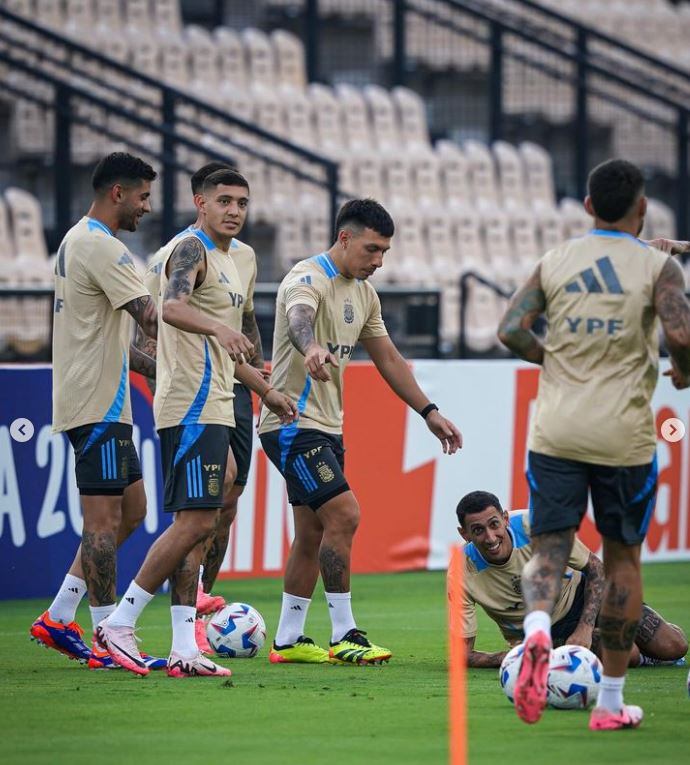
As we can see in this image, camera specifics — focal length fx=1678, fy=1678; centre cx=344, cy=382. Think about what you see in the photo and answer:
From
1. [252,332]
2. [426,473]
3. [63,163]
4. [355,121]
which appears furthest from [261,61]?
[252,332]

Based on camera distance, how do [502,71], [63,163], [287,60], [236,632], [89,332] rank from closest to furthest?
[89,332]
[236,632]
[63,163]
[287,60]
[502,71]

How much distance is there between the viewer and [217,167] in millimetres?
8633

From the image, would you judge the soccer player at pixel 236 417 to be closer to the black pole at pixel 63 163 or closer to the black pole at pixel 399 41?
the black pole at pixel 63 163

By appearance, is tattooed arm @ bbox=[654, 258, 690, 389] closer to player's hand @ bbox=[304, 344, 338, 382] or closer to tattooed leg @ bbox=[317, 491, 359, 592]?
player's hand @ bbox=[304, 344, 338, 382]

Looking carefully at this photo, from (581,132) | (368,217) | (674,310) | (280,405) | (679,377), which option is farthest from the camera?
(581,132)

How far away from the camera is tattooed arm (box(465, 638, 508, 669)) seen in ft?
27.0

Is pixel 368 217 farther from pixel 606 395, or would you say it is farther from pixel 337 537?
pixel 606 395

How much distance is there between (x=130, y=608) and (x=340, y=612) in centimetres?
125

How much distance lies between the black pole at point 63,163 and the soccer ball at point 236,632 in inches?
374

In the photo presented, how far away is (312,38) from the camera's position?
2345cm

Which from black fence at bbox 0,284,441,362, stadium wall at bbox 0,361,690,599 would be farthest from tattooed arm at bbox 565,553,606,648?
black fence at bbox 0,284,441,362

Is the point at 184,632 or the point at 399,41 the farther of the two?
the point at 399,41

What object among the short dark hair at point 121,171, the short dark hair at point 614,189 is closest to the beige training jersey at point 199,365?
the short dark hair at point 121,171

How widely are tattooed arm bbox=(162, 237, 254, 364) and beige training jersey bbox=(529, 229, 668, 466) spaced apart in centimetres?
152
